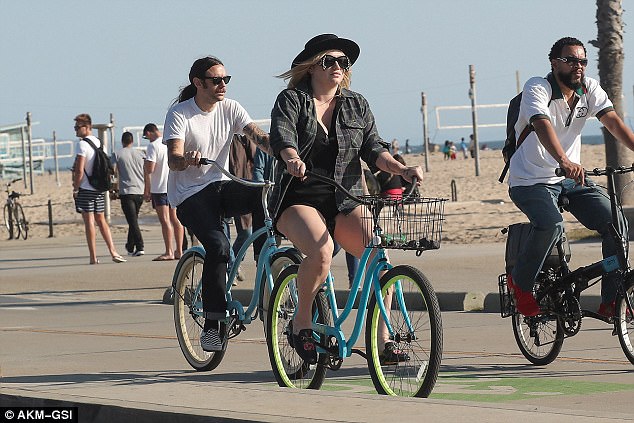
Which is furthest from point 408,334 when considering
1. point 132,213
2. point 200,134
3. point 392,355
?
point 132,213

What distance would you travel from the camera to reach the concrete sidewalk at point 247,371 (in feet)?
21.6

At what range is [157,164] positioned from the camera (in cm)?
1964

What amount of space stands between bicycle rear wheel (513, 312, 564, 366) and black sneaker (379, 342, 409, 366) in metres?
1.81

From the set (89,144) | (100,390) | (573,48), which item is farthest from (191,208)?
(89,144)

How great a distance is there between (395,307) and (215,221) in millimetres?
1956

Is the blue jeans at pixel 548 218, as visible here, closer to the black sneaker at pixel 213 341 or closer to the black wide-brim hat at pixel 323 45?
the black wide-brim hat at pixel 323 45

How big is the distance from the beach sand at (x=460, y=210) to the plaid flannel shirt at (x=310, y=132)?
35.1 feet

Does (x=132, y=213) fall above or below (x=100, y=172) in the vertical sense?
below

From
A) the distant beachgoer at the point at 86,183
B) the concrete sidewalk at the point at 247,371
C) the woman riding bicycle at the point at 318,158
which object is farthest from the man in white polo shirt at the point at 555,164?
the distant beachgoer at the point at 86,183

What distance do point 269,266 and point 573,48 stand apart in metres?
2.25

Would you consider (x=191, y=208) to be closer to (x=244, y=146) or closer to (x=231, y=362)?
(x=231, y=362)

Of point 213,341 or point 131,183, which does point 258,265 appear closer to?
point 213,341

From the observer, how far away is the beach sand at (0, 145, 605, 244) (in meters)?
26.0

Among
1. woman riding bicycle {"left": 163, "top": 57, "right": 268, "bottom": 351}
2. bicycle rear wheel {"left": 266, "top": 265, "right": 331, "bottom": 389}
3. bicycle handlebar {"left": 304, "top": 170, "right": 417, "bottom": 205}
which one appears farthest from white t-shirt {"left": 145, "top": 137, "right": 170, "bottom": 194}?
bicycle handlebar {"left": 304, "top": 170, "right": 417, "bottom": 205}
